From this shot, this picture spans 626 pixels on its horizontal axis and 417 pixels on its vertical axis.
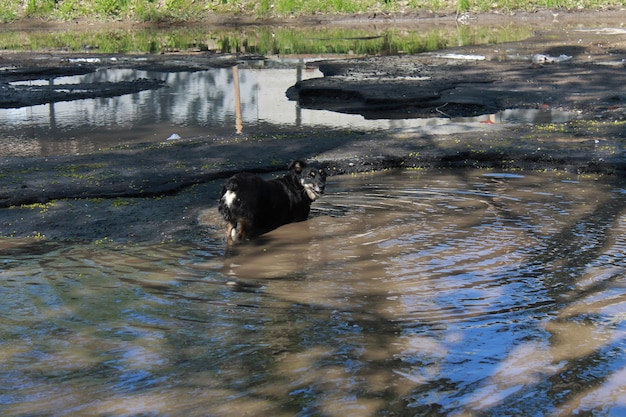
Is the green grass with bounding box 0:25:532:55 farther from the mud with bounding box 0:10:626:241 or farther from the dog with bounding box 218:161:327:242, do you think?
the dog with bounding box 218:161:327:242

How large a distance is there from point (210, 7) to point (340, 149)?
3432 centimetres

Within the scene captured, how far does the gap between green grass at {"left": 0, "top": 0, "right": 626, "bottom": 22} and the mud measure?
2046 centimetres

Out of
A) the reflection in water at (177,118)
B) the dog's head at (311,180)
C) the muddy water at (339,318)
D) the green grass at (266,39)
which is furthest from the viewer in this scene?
the green grass at (266,39)

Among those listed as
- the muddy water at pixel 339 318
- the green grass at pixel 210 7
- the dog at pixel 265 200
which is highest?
the green grass at pixel 210 7

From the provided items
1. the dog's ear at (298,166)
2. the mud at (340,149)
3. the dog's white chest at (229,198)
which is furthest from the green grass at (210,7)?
the dog's white chest at (229,198)

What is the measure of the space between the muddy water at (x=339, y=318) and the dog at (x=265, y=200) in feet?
0.58

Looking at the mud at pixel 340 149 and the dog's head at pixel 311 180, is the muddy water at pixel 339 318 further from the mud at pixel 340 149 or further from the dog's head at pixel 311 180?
the mud at pixel 340 149

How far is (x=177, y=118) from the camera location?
16.5 m

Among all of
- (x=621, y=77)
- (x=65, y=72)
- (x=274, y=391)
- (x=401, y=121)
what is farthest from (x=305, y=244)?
(x=65, y=72)

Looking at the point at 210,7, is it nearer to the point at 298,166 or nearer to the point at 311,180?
the point at 298,166

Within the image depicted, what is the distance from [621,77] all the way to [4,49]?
2222 cm

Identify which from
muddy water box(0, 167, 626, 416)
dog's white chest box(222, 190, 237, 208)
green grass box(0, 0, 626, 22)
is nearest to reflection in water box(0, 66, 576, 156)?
muddy water box(0, 167, 626, 416)

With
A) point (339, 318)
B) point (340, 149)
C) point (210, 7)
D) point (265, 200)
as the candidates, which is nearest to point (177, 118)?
point (340, 149)

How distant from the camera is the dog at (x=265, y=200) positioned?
7.98m
